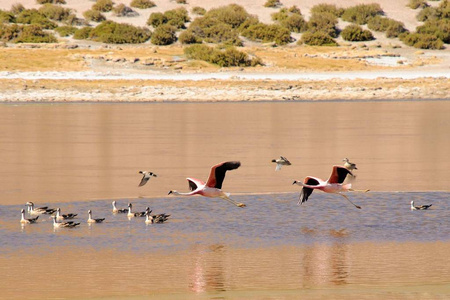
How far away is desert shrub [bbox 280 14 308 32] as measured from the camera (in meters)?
66.1

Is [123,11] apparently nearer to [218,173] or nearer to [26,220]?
[26,220]

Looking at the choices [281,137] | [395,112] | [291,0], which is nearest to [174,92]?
[395,112]

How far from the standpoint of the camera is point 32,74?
44.9 meters

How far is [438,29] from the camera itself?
62.9 metres

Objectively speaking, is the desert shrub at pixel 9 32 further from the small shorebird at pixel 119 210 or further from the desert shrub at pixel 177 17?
the small shorebird at pixel 119 210

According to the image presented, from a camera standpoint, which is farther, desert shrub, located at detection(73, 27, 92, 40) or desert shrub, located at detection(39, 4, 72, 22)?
desert shrub, located at detection(39, 4, 72, 22)

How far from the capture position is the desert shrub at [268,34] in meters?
A: 60.5

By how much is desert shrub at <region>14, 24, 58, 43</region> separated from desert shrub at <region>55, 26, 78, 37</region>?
1351 millimetres

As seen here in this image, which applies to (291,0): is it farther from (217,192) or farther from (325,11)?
(217,192)

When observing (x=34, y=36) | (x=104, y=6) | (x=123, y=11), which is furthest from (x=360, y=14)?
(x=34, y=36)

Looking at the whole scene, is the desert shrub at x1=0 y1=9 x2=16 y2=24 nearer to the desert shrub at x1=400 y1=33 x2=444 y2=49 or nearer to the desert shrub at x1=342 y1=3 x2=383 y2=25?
the desert shrub at x1=342 y1=3 x2=383 y2=25

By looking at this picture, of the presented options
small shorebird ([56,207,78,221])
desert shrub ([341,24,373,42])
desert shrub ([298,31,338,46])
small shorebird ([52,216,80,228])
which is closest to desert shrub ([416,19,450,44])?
desert shrub ([341,24,373,42])

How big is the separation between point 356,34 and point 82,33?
1812 cm

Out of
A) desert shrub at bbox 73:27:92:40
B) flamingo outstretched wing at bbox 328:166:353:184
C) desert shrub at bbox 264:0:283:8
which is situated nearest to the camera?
flamingo outstretched wing at bbox 328:166:353:184
